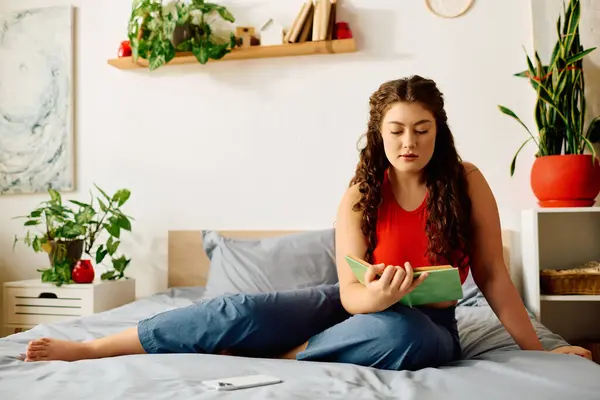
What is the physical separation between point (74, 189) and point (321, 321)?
6.72 ft

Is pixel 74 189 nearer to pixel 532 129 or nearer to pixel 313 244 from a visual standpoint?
pixel 313 244

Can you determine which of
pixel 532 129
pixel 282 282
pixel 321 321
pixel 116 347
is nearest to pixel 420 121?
pixel 321 321

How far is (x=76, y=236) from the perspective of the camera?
291 centimetres

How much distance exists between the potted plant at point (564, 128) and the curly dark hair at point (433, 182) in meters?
1.04

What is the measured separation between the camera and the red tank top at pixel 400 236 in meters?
1.58

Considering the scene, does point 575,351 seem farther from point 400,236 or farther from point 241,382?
point 241,382

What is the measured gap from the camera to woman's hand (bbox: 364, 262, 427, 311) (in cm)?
127

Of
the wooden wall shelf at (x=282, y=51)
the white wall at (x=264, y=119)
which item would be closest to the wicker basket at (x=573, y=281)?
the white wall at (x=264, y=119)

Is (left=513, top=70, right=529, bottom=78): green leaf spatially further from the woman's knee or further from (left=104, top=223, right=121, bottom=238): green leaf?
(left=104, top=223, right=121, bottom=238): green leaf

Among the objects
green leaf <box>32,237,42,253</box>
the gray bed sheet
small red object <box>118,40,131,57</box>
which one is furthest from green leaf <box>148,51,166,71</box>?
the gray bed sheet

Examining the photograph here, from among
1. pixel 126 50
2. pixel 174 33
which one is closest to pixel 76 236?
pixel 126 50

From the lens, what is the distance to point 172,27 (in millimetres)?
2957

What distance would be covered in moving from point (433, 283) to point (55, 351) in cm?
91

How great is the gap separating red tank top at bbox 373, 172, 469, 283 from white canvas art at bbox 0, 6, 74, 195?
212 cm
